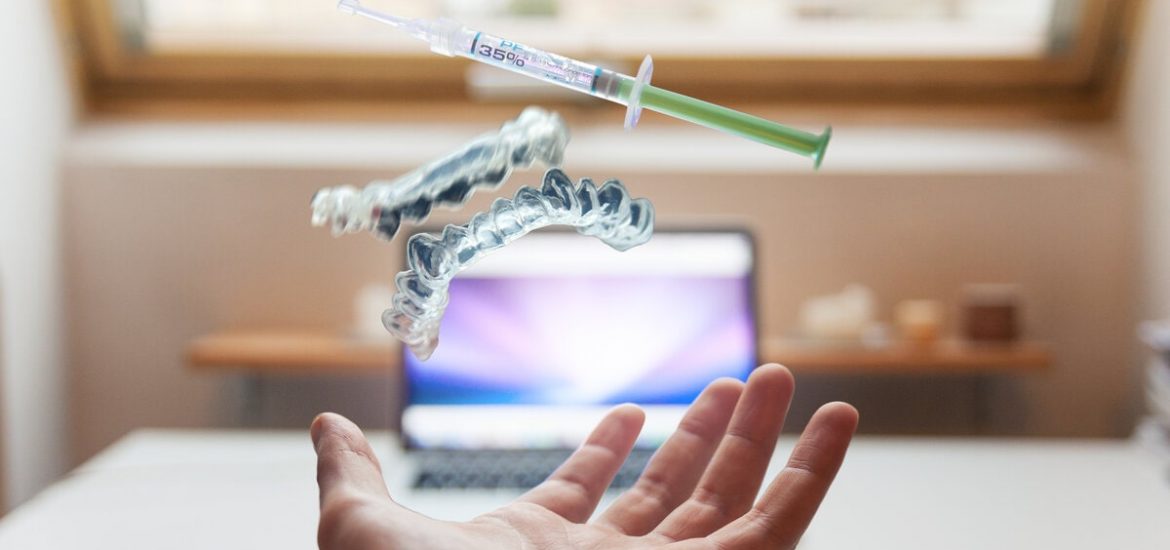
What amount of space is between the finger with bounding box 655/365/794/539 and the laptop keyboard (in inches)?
19.0

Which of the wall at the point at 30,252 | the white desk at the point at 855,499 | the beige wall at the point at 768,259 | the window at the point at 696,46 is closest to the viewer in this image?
the white desk at the point at 855,499

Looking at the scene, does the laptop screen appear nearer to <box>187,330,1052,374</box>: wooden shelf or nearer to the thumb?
<box>187,330,1052,374</box>: wooden shelf

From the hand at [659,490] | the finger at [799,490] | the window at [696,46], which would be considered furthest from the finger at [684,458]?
the window at [696,46]

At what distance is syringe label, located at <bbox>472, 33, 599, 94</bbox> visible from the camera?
1.92 ft

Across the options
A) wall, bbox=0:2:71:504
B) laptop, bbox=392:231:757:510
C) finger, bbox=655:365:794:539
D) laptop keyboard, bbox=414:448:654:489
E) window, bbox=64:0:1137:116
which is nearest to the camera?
finger, bbox=655:365:794:539

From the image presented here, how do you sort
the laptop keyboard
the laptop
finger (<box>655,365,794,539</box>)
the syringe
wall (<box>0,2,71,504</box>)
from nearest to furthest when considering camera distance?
the syringe < finger (<box>655,365,794,539</box>) < the laptop keyboard < the laptop < wall (<box>0,2,71,504</box>)

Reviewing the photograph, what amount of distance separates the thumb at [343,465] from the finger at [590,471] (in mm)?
157

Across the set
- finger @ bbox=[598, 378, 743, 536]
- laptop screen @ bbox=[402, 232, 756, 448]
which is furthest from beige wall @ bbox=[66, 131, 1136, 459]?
finger @ bbox=[598, 378, 743, 536]

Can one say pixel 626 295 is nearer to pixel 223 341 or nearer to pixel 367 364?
pixel 367 364

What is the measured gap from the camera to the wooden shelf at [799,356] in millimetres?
1529

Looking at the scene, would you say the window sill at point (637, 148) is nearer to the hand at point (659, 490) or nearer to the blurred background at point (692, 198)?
the blurred background at point (692, 198)

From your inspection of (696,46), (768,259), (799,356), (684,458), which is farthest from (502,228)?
(696,46)

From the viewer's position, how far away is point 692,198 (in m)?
1.67

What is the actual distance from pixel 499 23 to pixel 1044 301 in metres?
1.05
